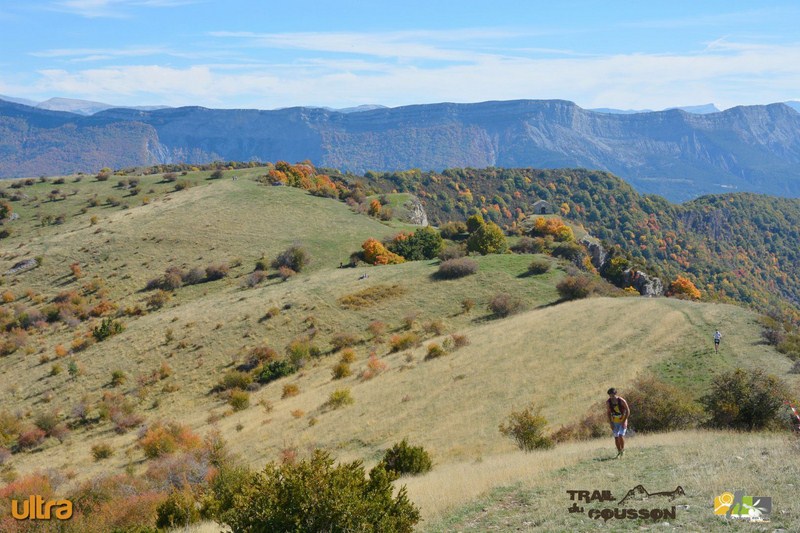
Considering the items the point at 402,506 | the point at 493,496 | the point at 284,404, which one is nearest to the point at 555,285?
the point at 284,404

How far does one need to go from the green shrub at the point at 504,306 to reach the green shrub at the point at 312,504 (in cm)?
3587

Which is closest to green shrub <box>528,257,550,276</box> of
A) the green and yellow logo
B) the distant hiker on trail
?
the distant hiker on trail

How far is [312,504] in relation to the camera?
7.88 metres

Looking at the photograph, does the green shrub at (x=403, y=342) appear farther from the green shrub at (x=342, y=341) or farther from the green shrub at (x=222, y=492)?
the green shrub at (x=222, y=492)

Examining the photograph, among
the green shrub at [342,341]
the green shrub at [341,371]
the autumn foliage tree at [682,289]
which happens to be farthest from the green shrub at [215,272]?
the autumn foliage tree at [682,289]

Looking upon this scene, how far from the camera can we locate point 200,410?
33.7m

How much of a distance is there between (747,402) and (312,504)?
15.8 metres

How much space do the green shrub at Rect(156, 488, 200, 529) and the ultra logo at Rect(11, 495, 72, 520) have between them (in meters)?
2.27

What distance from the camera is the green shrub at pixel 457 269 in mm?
51812

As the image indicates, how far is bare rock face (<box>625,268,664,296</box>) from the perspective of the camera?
63.3 m

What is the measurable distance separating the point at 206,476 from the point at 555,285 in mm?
36302

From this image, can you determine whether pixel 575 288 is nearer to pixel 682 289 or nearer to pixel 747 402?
pixel 747 402

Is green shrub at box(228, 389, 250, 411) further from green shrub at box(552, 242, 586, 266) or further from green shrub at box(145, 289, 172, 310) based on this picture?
green shrub at box(552, 242, 586, 266)

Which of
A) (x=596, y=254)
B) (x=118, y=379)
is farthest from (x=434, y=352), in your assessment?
(x=596, y=254)
